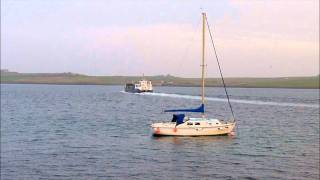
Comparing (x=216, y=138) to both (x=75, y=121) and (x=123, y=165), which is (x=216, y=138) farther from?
(x=75, y=121)

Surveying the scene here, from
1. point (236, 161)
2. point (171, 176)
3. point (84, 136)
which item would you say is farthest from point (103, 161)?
point (84, 136)

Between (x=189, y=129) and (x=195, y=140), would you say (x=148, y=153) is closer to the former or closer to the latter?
(x=195, y=140)

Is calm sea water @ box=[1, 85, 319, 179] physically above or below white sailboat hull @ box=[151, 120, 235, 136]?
below

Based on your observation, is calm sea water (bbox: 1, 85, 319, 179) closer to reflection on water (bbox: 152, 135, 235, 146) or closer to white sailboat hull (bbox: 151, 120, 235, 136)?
reflection on water (bbox: 152, 135, 235, 146)

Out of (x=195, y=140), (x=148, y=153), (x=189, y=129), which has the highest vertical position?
(x=189, y=129)

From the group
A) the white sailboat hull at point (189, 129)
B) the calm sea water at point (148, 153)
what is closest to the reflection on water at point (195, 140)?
the calm sea water at point (148, 153)

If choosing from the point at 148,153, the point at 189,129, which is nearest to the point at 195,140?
the point at 189,129

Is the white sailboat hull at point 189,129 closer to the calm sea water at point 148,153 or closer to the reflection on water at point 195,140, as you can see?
the reflection on water at point 195,140

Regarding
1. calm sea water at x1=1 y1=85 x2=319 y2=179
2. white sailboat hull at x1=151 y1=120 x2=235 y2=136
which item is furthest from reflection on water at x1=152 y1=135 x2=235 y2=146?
white sailboat hull at x1=151 y1=120 x2=235 y2=136

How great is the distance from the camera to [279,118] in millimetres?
90312

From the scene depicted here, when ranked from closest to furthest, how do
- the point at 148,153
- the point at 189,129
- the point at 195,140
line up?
the point at 148,153 → the point at 195,140 → the point at 189,129

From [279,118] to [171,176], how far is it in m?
58.2

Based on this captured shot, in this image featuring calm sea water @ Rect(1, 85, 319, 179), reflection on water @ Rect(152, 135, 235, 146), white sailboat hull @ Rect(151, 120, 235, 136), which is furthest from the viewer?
white sailboat hull @ Rect(151, 120, 235, 136)

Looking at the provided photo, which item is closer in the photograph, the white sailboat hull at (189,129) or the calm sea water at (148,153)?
the calm sea water at (148,153)
